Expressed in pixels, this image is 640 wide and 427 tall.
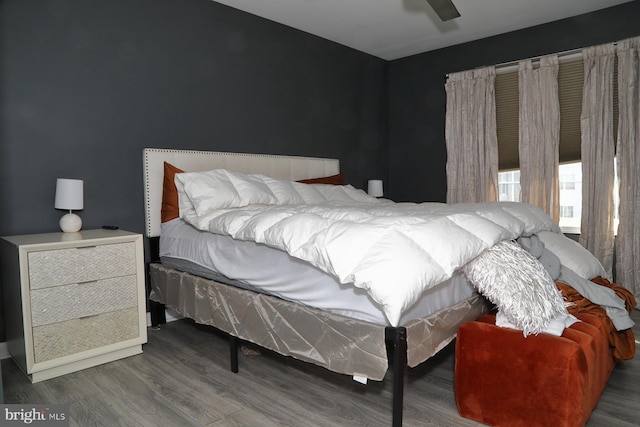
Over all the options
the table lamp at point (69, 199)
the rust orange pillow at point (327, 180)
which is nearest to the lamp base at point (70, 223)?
the table lamp at point (69, 199)

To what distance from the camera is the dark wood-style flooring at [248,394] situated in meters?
1.81

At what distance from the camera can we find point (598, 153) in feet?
12.2

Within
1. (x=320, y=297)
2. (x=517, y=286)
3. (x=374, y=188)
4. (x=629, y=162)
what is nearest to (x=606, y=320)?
(x=517, y=286)

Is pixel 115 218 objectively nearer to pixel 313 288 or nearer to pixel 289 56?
pixel 313 288

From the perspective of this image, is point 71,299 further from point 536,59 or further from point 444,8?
point 536,59

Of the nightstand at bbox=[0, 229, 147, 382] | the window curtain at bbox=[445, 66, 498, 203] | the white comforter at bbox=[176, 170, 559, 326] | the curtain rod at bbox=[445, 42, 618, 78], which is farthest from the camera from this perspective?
the window curtain at bbox=[445, 66, 498, 203]

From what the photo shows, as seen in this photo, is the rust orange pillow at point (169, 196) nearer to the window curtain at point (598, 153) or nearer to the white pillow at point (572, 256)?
the white pillow at point (572, 256)

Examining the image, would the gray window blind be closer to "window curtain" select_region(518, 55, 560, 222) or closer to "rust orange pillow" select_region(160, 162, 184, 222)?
"window curtain" select_region(518, 55, 560, 222)

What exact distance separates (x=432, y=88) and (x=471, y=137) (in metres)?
0.80

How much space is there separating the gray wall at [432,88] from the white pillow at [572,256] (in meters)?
2.32

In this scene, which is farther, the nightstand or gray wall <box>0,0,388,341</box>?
gray wall <box>0,0,388,341</box>

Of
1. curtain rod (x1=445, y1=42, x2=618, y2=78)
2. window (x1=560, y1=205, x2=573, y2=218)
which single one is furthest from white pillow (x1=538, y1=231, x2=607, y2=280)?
curtain rod (x1=445, y1=42, x2=618, y2=78)

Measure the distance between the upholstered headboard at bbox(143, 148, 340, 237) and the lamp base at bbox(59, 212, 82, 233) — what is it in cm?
51

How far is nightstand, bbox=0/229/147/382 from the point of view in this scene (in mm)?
2154
